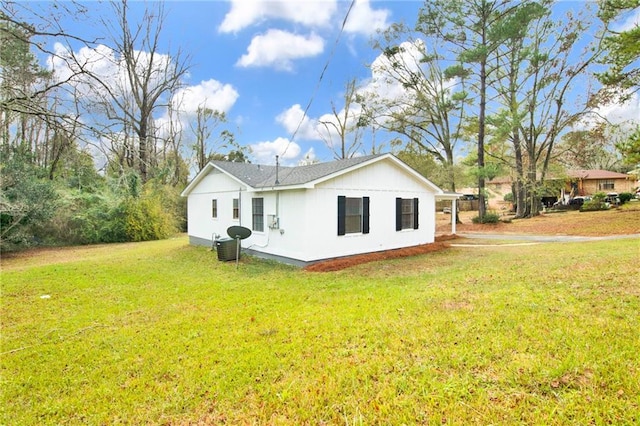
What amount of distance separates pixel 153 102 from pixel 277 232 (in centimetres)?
1642

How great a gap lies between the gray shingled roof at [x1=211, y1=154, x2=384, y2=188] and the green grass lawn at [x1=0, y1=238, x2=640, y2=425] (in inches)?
167

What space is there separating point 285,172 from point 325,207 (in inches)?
135

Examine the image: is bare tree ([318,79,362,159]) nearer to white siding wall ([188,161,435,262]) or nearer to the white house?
the white house

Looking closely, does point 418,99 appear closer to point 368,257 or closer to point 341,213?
point 341,213

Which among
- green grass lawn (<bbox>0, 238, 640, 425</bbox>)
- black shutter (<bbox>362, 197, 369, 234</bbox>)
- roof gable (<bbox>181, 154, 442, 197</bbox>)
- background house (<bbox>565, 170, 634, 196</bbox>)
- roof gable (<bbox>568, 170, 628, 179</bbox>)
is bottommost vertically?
green grass lawn (<bbox>0, 238, 640, 425</bbox>)

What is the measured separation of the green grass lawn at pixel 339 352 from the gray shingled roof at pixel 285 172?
167 inches

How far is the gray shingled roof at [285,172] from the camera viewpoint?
10.3m

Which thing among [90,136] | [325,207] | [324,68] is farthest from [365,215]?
[90,136]

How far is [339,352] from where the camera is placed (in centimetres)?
379

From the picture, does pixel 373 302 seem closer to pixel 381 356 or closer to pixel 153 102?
pixel 381 356

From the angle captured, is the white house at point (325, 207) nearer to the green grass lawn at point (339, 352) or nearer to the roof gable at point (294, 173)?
the roof gable at point (294, 173)

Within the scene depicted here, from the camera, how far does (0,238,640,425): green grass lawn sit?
110 inches

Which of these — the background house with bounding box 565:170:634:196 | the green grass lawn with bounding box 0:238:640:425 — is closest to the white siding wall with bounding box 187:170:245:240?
the green grass lawn with bounding box 0:238:640:425

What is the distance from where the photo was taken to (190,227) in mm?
16016
